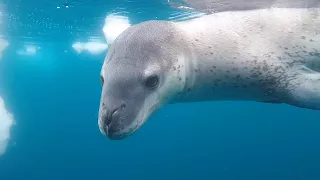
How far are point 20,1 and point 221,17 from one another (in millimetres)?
9264

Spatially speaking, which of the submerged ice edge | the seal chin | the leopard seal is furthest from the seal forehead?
the submerged ice edge

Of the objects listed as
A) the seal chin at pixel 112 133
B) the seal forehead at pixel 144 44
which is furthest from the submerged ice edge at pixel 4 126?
the seal chin at pixel 112 133

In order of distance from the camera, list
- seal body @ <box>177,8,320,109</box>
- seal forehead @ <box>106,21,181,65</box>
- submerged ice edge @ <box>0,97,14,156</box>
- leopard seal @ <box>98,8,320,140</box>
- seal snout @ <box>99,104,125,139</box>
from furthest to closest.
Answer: submerged ice edge @ <box>0,97,14,156</box> < seal body @ <box>177,8,320,109</box> < seal forehead @ <box>106,21,181,65</box> < leopard seal @ <box>98,8,320,140</box> < seal snout @ <box>99,104,125,139</box>

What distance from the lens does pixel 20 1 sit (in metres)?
11.4

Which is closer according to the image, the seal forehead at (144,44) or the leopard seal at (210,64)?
the leopard seal at (210,64)

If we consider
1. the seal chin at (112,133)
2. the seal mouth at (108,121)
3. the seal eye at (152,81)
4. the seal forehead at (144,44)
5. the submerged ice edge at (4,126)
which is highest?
the seal forehead at (144,44)

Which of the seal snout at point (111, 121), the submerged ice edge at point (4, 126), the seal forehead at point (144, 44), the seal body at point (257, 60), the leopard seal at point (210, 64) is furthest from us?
the submerged ice edge at point (4, 126)

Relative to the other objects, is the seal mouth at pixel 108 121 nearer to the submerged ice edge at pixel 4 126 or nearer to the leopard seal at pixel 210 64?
the leopard seal at pixel 210 64

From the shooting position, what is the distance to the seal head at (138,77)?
272 cm

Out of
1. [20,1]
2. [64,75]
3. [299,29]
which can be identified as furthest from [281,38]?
[64,75]

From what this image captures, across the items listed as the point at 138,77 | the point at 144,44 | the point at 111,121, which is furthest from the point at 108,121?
the point at 144,44

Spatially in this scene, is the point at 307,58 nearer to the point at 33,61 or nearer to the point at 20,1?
the point at 20,1

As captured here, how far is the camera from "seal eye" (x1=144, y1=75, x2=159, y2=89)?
287 cm

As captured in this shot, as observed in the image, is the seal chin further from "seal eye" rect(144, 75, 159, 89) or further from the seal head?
"seal eye" rect(144, 75, 159, 89)
